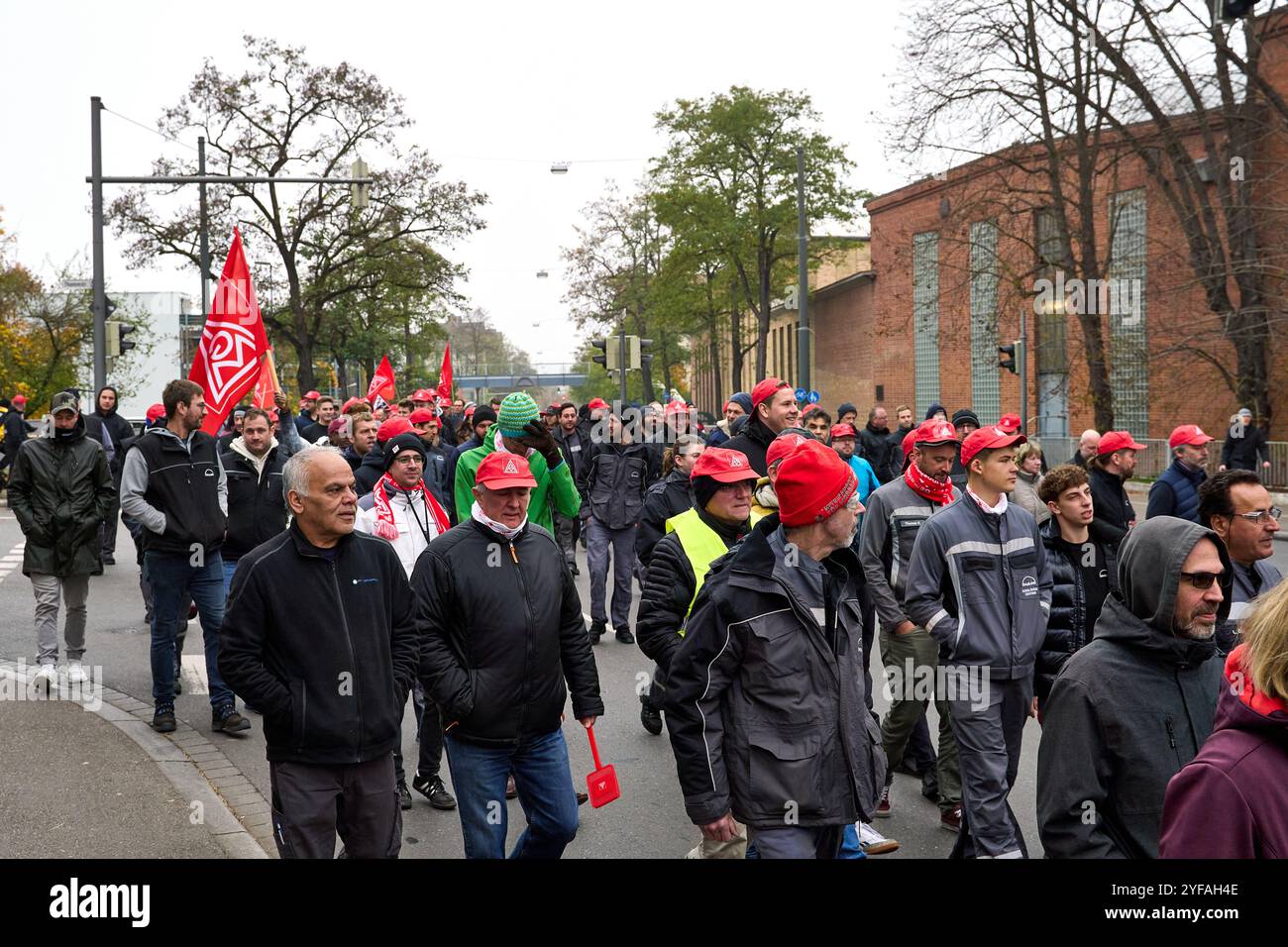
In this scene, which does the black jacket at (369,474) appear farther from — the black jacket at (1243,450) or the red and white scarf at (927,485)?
the black jacket at (1243,450)

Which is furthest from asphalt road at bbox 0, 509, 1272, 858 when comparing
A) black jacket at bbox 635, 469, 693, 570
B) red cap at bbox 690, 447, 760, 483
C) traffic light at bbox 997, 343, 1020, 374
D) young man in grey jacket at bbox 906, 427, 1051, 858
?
traffic light at bbox 997, 343, 1020, 374

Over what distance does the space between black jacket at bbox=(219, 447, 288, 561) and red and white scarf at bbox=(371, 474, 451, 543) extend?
1.71 meters

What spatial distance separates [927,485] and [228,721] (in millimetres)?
4406

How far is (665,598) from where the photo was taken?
500 centimetres

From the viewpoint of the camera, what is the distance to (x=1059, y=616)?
5.53 meters

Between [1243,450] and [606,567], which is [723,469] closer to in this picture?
[606,567]

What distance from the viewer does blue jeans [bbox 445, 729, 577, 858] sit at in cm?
455

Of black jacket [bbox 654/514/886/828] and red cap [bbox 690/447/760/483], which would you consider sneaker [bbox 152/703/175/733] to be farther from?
black jacket [bbox 654/514/886/828]

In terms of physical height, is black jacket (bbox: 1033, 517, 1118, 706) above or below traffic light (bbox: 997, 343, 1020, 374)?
below

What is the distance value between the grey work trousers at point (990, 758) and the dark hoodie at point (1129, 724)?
66.8 inches

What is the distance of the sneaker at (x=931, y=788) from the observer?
6.43 m

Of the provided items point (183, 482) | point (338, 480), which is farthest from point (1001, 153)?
point (338, 480)
